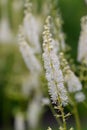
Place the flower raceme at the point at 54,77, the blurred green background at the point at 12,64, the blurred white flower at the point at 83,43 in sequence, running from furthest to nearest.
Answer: the blurred green background at the point at 12,64
the blurred white flower at the point at 83,43
the flower raceme at the point at 54,77

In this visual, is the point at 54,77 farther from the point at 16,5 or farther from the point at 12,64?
the point at 12,64

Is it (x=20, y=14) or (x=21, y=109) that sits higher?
(x=20, y=14)

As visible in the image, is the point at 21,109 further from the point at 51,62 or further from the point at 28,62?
the point at 51,62

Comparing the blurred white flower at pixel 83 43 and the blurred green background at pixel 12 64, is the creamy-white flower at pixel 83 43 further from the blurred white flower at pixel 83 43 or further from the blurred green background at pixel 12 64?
the blurred green background at pixel 12 64

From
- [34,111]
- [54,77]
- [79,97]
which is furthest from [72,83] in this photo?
[34,111]

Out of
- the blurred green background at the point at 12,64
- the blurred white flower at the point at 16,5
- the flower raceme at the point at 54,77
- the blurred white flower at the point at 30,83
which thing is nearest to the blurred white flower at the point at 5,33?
the blurred green background at the point at 12,64

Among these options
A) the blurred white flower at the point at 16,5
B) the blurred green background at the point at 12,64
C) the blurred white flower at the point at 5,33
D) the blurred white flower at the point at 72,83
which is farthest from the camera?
the blurred white flower at the point at 5,33

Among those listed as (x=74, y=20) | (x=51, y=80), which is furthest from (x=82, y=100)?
(x=74, y=20)

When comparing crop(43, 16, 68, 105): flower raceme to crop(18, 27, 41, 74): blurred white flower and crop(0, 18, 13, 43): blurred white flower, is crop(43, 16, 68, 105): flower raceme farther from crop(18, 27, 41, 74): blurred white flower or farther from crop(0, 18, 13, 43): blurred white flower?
crop(0, 18, 13, 43): blurred white flower

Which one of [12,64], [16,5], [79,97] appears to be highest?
[16,5]

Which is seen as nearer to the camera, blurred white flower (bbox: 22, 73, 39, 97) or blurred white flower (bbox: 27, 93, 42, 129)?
blurred white flower (bbox: 27, 93, 42, 129)

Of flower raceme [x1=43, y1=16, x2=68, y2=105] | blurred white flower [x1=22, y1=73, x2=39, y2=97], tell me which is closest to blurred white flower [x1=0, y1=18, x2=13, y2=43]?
blurred white flower [x1=22, y1=73, x2=39, y2=97]
